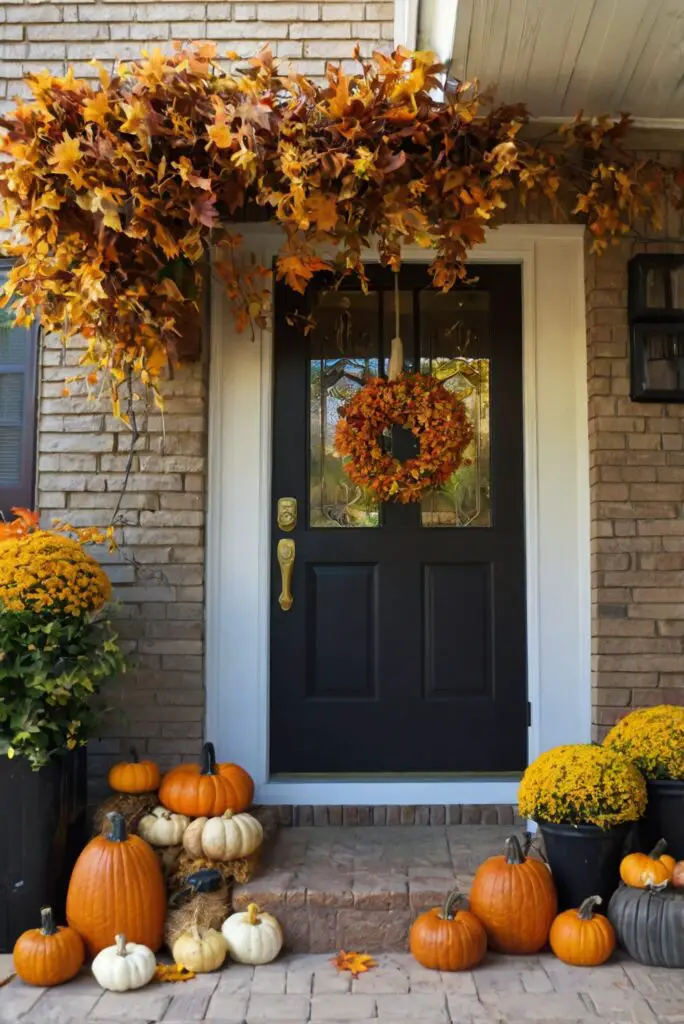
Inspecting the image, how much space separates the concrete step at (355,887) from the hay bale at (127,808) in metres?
0.43

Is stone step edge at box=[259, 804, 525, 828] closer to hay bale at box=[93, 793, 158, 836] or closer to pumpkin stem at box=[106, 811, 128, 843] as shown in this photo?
hay bale at box=[93, 793, 158, 836]

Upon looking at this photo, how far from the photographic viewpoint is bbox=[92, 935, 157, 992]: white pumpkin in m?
2.49

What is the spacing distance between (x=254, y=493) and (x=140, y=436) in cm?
49

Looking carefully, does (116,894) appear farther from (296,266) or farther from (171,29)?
(171,29)

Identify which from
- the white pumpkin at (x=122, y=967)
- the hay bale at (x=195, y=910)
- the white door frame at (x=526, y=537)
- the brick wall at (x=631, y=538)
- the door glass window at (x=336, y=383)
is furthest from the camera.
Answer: the door glass window at (x=336, y=383)

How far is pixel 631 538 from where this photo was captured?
3.34m

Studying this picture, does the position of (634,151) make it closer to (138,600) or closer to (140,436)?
(140,436)

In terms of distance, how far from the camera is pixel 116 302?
9.52 ft

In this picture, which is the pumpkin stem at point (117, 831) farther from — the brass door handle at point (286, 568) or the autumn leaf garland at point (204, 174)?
the autumn leaf garland at point (204, 174)

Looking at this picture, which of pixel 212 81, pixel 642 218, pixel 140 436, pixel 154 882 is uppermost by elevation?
pixel 212 81

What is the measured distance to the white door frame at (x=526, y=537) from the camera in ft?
11.2

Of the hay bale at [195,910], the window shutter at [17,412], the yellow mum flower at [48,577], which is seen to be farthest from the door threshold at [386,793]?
the window shutter at [17,412]

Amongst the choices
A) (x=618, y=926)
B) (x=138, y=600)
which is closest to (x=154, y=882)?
(x=138, y=600)

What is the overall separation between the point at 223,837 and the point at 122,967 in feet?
1.55
